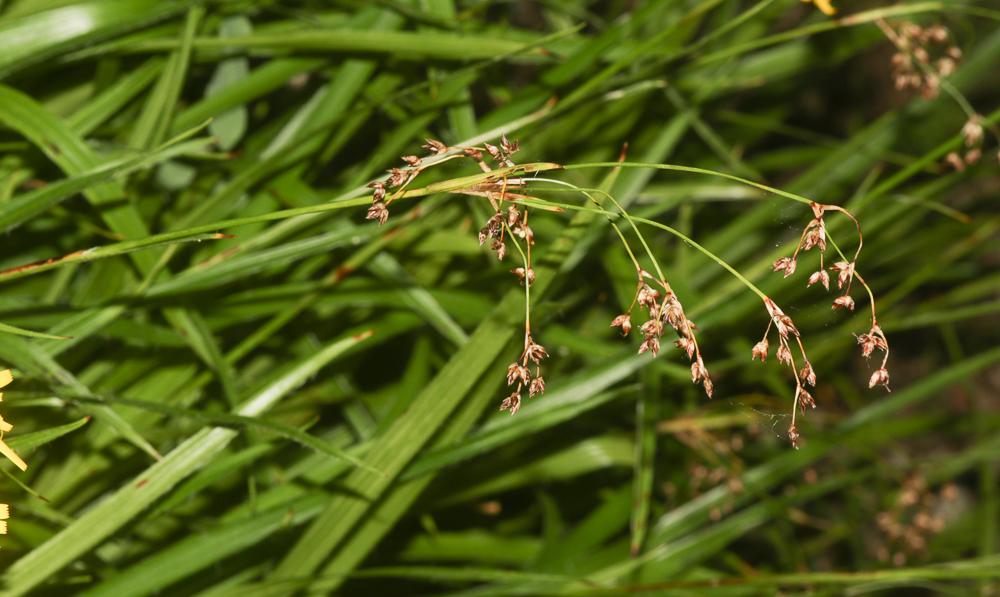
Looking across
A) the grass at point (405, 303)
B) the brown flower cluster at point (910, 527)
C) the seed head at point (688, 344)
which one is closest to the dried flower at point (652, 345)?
the seed head at point (688, 344)

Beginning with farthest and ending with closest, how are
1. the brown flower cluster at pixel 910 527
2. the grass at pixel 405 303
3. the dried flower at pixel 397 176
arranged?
the brown flower cluster at pixel 910 527 → the grass at pixel 405 303 → the dried flower at pixel 397 176

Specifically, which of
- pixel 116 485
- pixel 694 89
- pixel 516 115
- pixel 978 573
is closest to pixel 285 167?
pixel 516 115

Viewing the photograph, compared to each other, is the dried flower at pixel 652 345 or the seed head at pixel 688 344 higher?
the dried flower at pixel 652 345

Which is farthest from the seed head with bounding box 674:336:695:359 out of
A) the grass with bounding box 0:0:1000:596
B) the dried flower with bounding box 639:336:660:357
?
the grass with bounding box 0:0:1000:596

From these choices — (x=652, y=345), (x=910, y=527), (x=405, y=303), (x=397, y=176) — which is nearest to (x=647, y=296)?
(x=652, y=345)

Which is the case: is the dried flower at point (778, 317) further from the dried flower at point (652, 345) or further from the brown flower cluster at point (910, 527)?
the brown flower cluster at point (910, 527)

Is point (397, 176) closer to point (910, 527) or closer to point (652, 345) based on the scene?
point (652, 345)

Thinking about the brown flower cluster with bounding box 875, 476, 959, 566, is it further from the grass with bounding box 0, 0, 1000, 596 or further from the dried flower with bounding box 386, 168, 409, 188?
the dried flower with bounding box 386, 168, 409, 188

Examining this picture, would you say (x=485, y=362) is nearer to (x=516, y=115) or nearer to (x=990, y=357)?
(x=516, y=115)
